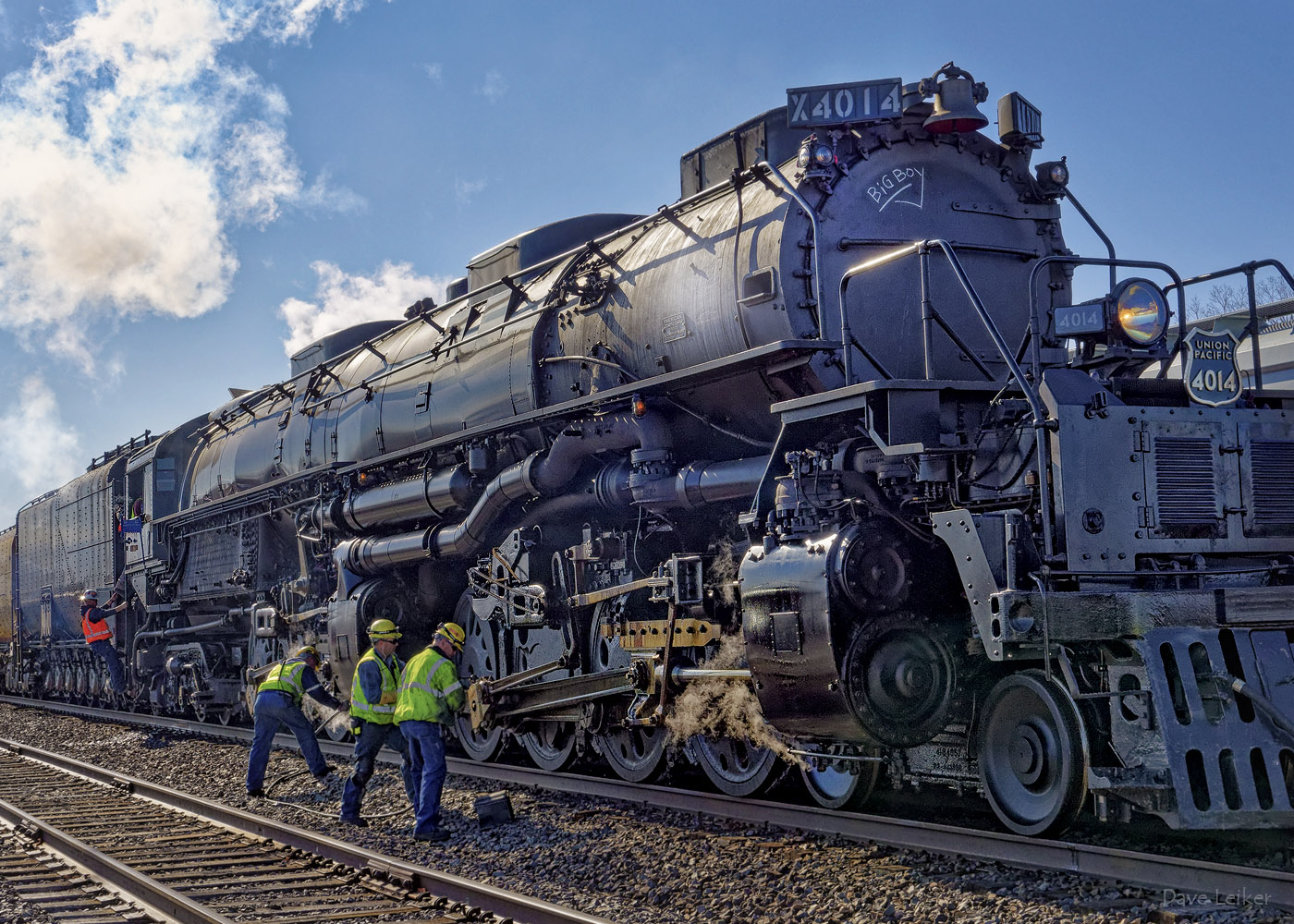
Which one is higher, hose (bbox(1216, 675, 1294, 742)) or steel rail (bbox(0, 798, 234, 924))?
hose (bbox(1216, 675, 1294, 742))

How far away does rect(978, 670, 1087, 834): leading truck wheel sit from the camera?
5.89m

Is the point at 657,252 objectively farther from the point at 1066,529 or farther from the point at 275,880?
the point at 275,880

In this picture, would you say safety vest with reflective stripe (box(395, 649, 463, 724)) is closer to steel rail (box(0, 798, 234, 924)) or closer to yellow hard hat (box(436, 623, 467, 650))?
yellow hard hat (box(436, 623, 467, 650))

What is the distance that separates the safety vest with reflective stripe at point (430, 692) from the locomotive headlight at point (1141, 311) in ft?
16.4

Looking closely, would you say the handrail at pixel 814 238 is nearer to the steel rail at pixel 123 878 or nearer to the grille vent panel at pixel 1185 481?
the grille vent panel at pixel 1185 481

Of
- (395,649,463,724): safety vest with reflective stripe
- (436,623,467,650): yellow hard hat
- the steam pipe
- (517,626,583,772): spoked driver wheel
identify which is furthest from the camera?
the steam pipe

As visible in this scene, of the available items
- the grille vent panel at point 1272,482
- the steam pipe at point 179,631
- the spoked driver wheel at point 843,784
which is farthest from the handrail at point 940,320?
the steam pipe at point 179,631

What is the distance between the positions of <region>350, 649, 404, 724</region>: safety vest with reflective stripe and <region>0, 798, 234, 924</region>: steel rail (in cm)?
206

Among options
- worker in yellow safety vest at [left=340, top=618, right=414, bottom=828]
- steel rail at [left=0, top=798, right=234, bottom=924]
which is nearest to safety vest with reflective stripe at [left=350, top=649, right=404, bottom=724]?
worker in yellow safety vest at [left=340, top=618, right=414, bottom=828]

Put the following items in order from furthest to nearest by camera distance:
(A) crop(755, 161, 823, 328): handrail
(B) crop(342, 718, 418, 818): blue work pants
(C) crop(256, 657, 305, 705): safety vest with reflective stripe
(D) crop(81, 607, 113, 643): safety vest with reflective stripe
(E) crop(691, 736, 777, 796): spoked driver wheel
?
(D) crop(81, 607, 113, 643): safety vest with reflective stripe < (C) crop(256, 657, 305, 705): safety vest with reflective stripe < (B) crop(342, 718, 418, 818): blue work pants < (E) crop(691, 736, 777, 796): spoked driver wheel < (A) crop(755, 161, 823, 328): handrail

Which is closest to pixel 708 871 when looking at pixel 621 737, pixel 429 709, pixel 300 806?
pixel 429 709

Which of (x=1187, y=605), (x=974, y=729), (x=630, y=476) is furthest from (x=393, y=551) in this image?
(x=1187, y=605)

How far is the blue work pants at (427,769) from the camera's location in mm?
8195

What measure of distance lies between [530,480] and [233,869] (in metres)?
3.55
